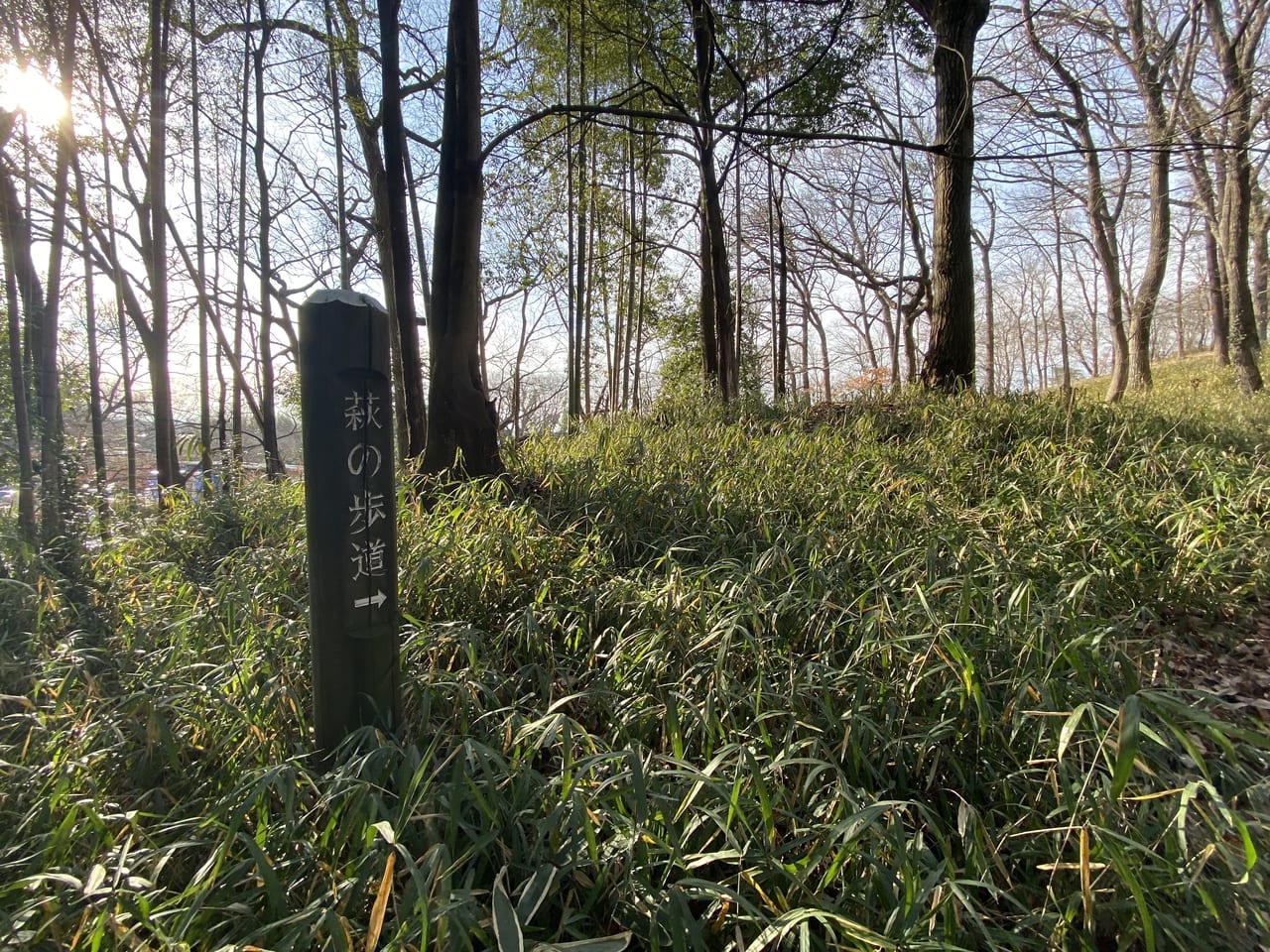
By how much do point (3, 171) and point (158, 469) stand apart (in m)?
2.81

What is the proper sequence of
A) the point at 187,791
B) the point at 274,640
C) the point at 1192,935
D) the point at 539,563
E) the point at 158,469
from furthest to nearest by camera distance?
the point at 158,469 → the point at 539,563 → the point at 274,640 → the point at 187,791 → the point at 1192,935

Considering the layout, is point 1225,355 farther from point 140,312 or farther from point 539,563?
point 140,312

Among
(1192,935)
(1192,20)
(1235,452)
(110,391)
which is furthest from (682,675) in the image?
(110,391)

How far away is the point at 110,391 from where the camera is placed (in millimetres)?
13305

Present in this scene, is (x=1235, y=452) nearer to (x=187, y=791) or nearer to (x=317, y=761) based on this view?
(x=317, y=761)

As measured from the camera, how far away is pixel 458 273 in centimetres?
384

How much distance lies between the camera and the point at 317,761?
1.50 metres

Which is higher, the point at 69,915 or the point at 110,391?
the point at 110,391

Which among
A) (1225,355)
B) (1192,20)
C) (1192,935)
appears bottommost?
(1192,935)

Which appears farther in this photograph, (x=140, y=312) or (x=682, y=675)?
(x=140, y=312)

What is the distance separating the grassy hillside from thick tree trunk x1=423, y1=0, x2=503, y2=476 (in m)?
0.76

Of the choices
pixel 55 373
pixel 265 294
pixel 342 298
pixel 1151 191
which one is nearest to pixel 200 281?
pixel 265 294

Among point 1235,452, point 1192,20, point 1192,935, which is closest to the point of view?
point 1192,935

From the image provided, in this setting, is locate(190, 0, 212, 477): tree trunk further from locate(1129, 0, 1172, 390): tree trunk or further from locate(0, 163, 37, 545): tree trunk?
locate(1129, 0, 1172, 390): tree trunk
